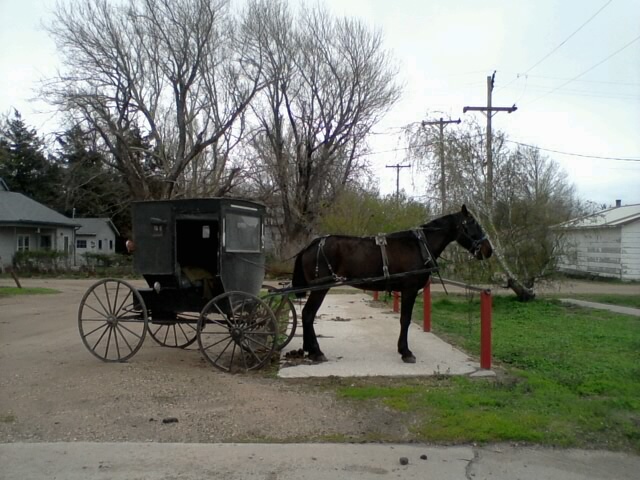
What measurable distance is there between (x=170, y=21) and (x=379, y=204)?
14682mm

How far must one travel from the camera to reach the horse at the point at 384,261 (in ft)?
29.4

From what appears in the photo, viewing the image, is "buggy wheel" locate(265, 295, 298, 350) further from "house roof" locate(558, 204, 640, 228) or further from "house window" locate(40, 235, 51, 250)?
"house window" locate(40, 235, 51, 250)

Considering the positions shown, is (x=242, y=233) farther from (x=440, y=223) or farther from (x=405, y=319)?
(x=440, y=223)

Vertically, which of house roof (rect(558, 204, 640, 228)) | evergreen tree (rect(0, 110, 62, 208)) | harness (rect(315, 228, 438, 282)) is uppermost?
evergreen tree (rect(0, 110, 62, 208))

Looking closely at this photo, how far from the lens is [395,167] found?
44.1 m

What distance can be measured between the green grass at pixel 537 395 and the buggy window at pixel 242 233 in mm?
2613

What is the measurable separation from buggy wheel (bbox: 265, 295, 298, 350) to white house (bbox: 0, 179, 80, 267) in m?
28.9

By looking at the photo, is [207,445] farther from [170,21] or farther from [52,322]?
[170,21]

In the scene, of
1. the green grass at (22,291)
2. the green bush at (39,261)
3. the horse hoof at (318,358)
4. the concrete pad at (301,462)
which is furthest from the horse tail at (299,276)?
the green bush at (39,261)

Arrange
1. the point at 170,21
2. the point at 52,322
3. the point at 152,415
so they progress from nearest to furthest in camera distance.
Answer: the point at 152,415
the point at 52,322
the point at 170,21

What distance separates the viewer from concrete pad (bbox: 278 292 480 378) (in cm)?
830

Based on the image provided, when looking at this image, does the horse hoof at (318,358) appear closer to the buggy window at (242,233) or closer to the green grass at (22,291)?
the buggy window at (242,233)

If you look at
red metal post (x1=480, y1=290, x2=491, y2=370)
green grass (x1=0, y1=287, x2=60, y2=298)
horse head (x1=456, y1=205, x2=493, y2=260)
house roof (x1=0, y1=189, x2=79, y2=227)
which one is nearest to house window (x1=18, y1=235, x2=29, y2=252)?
house roof (x1=0, y1=189, x2=79, y2=227)

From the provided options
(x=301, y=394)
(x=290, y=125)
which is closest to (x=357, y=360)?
(x=301, y=394)
